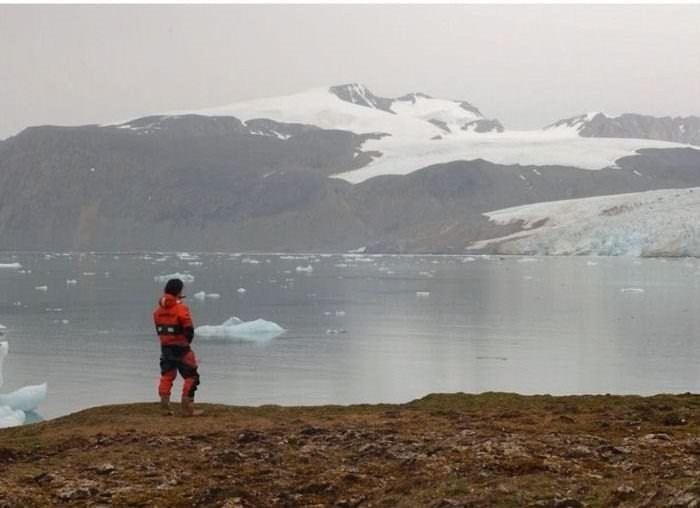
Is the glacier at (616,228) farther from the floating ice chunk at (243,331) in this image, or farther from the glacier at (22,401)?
the glacier at (22,401)

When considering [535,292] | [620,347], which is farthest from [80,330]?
[535,292]

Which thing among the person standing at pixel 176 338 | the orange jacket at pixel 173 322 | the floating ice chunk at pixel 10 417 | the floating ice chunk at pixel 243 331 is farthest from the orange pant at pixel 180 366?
the floating ice chunk at pixel 243 331

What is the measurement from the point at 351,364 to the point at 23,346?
33.7 ft

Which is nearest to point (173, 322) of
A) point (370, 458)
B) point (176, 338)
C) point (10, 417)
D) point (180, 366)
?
point (176, 338)

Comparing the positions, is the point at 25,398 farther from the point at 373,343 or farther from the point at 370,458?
the point at 373,343

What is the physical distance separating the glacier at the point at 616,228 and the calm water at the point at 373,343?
48499 mm

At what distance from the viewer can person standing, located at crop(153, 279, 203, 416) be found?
11781 millimetres

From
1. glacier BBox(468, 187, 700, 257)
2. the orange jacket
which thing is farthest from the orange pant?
glacier BBox(468, 187, 700, 257)

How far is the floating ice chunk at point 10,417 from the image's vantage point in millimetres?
17000

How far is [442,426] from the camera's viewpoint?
1047 centimetres

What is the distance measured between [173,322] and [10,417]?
692cm

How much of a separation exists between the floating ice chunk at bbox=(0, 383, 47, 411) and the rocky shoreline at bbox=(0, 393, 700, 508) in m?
6.27

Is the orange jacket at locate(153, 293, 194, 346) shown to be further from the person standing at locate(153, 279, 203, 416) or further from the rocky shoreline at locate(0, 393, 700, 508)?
the rocky shoreline at locate(0, 393, 700, 508)

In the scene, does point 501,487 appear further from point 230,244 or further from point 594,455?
point 230,244
